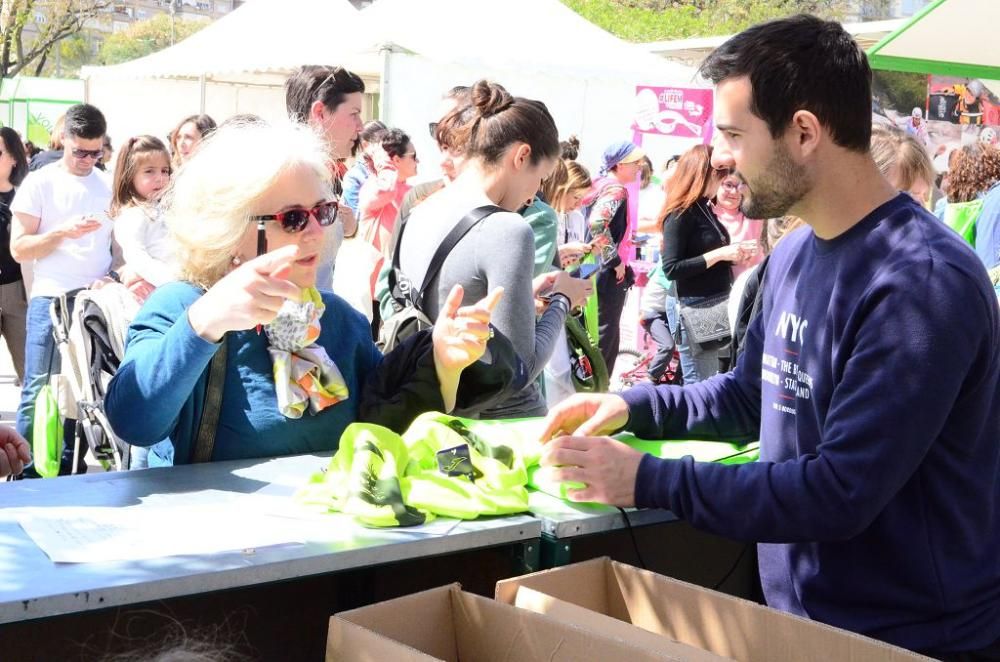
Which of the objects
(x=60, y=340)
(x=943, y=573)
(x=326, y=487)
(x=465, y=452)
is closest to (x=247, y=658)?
(x=326, y=487)

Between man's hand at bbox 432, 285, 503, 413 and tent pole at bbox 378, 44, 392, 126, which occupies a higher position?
tent pole at bbox 378, 44, 392, 126

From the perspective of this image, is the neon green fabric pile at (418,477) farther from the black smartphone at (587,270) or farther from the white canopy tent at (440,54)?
the white canopy tent at (440,54)

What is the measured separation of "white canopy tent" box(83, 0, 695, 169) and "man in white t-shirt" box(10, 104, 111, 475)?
4644 millimetres

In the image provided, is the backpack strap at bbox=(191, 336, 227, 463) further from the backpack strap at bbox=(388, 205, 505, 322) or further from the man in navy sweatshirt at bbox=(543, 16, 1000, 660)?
the backpack strap at bbox=(388, 205, 505, 322)

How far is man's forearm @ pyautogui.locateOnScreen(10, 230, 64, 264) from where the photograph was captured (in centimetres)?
653

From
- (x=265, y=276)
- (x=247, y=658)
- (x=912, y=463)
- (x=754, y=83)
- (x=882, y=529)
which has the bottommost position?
(x=247, y=658)

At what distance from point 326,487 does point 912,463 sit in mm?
1165

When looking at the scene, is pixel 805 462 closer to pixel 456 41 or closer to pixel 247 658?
pixel 247 658

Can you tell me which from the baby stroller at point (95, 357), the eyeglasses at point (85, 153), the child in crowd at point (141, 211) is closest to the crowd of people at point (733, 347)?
the baby stroller at point (95, 357)

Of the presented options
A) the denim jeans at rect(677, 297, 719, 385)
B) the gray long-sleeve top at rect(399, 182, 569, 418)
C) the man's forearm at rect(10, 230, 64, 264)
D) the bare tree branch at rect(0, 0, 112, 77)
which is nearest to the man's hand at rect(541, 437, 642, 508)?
the gray long-sleeve top at rect(399, 182, 569, 418)

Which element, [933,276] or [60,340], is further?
[60,340]

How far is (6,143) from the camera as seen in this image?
900cm

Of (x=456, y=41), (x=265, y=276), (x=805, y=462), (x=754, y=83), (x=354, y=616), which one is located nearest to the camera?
(x=354, y=616)

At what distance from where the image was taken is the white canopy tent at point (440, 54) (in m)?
11.6
